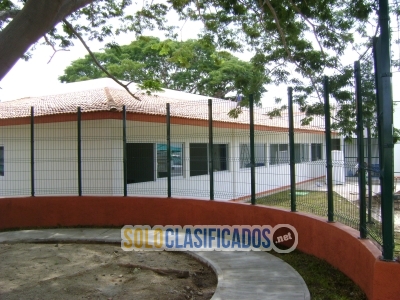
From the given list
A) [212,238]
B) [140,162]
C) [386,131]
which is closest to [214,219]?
[212,238]

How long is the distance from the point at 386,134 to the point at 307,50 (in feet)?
17.6

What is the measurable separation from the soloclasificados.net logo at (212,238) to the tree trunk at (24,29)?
12.3ft

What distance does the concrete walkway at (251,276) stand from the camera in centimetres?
474

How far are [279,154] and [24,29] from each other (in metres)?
4.91

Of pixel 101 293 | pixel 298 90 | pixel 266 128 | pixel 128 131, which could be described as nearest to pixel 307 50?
pixel 298 90

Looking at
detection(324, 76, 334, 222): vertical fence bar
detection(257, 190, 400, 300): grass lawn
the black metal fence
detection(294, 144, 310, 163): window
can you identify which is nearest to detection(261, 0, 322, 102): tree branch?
the black metal fence

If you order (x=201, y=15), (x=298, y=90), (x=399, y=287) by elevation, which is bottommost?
(x=399, y=287)

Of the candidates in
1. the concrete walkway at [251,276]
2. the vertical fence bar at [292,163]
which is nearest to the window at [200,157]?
the concrete walkway at [251,276]

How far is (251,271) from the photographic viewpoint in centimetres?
560

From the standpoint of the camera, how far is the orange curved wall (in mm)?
4174

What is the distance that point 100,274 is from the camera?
5.64 metres

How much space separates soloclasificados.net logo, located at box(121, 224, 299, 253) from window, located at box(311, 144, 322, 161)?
1.23m

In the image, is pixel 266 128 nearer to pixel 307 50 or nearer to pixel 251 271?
Answer: pixel 307 50

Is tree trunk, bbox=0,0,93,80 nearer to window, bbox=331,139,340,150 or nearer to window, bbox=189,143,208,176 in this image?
window, bbox=331,139,340,150
